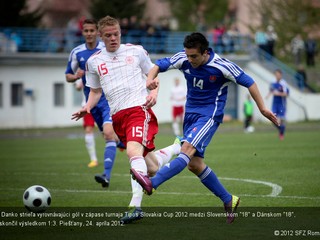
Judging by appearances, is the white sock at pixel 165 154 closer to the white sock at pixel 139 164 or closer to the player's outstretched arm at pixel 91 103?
the white sock at pixel 139 164

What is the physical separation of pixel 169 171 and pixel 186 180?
5.00 metres

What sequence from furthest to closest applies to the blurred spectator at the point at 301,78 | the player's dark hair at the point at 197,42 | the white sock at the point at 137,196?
the blurred spectator at the point at 301,78 < the white sock at the point at 137,196 < the player's dark hair at the point at 197,42

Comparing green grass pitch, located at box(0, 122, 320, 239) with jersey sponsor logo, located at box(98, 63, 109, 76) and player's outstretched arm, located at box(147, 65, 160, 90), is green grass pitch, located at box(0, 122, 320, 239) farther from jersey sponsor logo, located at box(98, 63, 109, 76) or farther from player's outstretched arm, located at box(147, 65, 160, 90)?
jersey sponsor logo, located at box(98, 63, 109, 76)

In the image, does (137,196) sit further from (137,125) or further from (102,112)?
(102,112)

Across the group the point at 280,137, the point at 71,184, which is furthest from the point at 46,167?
the point at 280,137

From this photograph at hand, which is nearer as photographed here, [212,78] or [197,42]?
[197,42]

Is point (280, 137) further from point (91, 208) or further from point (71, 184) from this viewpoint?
point (91, 208)

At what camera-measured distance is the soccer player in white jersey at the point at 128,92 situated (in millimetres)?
9719

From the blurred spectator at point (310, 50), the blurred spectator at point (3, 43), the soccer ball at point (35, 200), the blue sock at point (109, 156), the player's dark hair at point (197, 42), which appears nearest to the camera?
the player's dark hair at point (197, 42)

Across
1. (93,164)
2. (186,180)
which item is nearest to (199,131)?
(186,180)

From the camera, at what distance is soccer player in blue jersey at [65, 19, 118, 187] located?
1311 centimetres

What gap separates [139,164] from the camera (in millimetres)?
9375

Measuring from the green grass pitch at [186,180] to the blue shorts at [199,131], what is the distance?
94 cm

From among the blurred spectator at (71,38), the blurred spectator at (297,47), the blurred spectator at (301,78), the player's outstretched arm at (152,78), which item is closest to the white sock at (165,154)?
the player's outstretched arm at (152,78)
